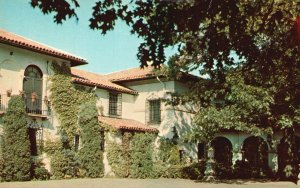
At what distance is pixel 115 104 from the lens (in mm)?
28984

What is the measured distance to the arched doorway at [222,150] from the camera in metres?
32.3

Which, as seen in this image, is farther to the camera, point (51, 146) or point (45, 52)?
point (45, 52)

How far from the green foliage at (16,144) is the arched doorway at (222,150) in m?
16.6

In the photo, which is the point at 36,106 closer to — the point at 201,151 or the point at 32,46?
the point at 32,46

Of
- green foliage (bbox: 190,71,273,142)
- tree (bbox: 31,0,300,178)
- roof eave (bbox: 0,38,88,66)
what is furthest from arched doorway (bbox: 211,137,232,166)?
tree (bbox: 31,0,300,178)

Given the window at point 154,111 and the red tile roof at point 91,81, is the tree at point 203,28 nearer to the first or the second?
the red tile roof at point 91,81

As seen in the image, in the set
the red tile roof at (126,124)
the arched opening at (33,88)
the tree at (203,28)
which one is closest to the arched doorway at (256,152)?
the red tile roof at (126,124)

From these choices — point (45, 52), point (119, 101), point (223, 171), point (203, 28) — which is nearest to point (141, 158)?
point (119, 101)

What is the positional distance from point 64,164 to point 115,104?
7.51 m

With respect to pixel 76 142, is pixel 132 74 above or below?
above

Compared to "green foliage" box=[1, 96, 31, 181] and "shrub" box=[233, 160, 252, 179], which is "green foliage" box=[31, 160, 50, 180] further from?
"shrub" box=[233, 160, 252, 179]

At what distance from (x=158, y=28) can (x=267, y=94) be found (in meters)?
15.9

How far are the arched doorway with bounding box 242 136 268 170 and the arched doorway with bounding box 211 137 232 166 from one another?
1.22 meters

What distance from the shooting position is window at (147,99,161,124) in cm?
2970
